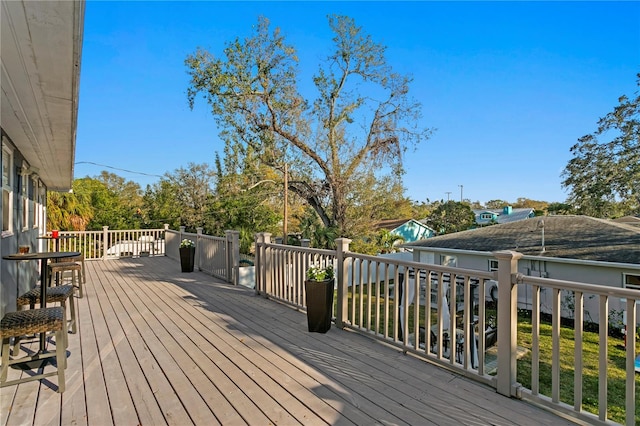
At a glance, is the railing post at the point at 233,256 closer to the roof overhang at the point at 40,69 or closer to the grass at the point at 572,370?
the grass at the point at 572,370

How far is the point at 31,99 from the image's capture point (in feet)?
A: 9.45

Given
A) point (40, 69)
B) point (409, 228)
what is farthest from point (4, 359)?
point (409, 228)

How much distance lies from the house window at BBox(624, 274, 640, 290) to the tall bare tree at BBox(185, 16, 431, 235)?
8.58m

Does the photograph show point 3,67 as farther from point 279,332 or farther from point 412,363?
point 412,363

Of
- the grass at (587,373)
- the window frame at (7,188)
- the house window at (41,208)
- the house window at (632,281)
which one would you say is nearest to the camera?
the window frame at (7,188)

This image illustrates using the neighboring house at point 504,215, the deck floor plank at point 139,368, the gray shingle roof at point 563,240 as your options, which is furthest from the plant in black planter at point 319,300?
the neighboring house at point 504,215

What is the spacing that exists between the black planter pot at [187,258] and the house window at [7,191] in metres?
4.00

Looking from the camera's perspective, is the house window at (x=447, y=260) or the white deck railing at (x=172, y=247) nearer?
the white deck railing at (x=172, y=247)

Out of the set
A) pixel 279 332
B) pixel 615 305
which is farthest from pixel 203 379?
pixel 615 305

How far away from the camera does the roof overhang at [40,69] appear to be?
167 cm

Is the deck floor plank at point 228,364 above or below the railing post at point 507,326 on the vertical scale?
below

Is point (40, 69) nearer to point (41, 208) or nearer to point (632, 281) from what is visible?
point (41, 208)

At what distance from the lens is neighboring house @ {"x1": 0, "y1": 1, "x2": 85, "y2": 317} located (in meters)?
1.72

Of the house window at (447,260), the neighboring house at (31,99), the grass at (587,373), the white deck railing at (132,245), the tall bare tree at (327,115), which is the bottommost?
the grass at (587,373)
